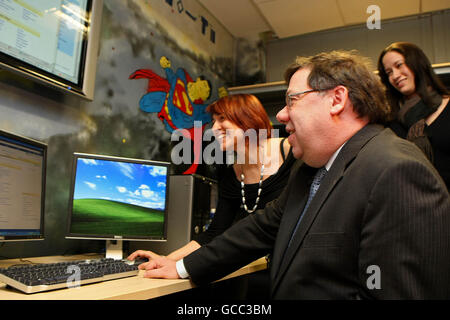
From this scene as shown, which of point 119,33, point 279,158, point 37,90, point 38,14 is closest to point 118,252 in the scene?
point 37,90

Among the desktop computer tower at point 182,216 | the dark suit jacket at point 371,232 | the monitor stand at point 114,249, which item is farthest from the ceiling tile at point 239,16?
the dark suit jacket at point 371,232

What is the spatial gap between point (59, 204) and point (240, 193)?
2.91 ft

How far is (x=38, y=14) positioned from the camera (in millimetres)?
1484

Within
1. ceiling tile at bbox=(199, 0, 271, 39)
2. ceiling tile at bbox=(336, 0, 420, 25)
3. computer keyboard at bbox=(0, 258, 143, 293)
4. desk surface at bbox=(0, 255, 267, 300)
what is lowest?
desk surface at bbox=(0, 255, 267, 300)

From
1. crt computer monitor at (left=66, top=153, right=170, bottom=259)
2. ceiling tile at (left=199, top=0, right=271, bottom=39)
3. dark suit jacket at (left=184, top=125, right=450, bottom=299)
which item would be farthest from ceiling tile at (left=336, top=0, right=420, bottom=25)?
dark suit jacket at (left=184, top=125, right=450, bottom=299)

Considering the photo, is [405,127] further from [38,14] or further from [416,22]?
[38,14]

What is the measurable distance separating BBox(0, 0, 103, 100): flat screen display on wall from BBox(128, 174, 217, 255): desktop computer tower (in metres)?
0.62

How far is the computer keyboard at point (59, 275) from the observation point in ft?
2.61

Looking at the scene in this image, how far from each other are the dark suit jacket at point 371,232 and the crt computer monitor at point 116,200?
60 cm

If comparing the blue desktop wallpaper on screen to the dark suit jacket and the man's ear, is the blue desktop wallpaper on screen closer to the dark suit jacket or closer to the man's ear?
the dark suit jacket

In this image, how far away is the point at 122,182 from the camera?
1.59 meters

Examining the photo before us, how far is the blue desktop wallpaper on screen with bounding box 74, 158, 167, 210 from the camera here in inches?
58.9

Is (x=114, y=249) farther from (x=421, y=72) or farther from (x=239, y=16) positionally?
(x=239, y=16)

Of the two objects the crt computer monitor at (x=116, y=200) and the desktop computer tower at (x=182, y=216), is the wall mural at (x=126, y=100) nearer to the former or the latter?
the crt computer monitor at (x=116, y=200)
